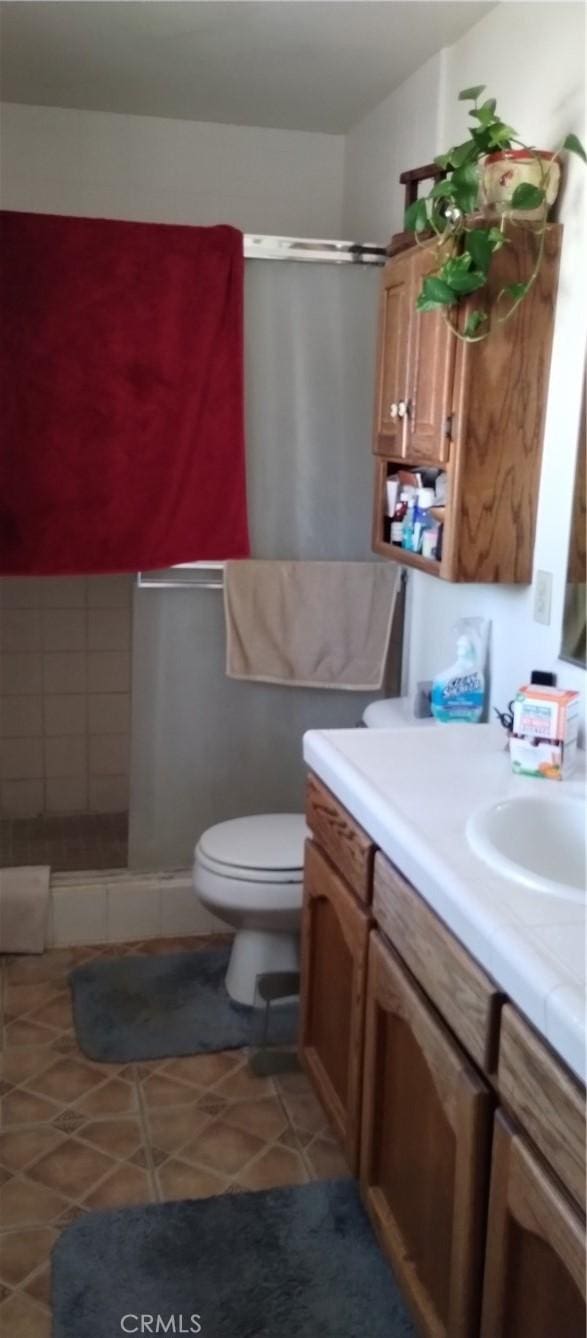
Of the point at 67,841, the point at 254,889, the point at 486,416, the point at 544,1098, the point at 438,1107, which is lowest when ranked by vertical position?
the point at 67,841

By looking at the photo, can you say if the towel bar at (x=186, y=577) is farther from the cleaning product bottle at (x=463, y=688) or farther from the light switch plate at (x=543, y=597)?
the light switch plate at (x=543, y=597)

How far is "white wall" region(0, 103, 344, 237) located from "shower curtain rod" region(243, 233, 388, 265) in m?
0.62

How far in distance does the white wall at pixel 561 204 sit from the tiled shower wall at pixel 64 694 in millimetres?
1131

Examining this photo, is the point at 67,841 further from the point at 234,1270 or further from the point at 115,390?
the point at 234,1270

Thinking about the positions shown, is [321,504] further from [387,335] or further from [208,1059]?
[208,1059]

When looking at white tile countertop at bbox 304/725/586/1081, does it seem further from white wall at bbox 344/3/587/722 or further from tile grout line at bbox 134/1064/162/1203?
tile grout line at bbox 134/1064/162/1203

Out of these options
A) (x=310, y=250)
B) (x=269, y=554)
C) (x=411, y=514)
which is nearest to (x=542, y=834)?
(x=411, y=514)

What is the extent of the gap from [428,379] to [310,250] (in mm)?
651

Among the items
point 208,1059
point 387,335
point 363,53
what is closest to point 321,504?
point 387,335

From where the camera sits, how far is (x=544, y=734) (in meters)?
1.81

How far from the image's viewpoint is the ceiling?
2.30 m

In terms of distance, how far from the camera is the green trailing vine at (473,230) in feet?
6.34

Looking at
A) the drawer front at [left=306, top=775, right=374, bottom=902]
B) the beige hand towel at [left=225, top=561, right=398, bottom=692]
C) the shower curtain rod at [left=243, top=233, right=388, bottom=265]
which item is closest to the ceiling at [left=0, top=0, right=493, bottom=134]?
the shower curtain rod at [left=243, top=233, right=388, bottom=265]

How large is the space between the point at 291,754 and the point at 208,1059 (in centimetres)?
85
